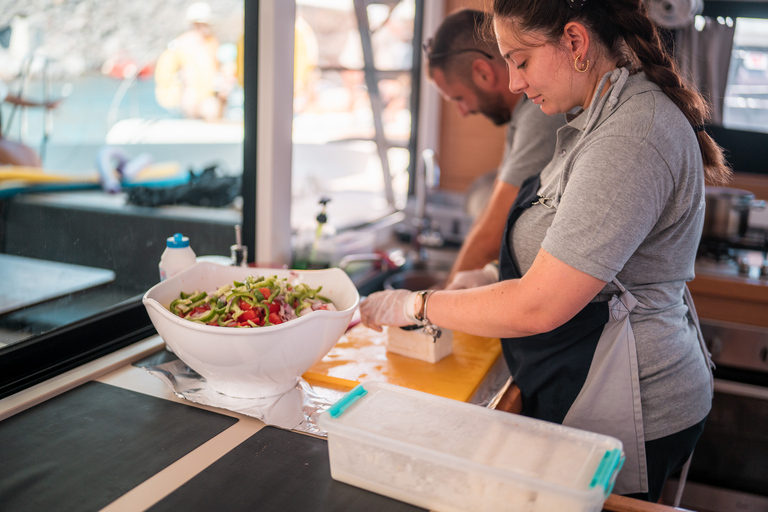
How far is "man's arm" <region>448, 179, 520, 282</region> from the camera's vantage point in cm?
155

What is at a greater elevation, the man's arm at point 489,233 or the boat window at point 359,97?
the boat window at point 359,97

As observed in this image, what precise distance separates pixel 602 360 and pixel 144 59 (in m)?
1.67

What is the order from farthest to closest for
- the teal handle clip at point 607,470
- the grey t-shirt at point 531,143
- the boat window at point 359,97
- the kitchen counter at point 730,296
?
1. the boat window at point 359,97
2. the kitchen counter at point 730,296
3. the grey t-shirt at point 531,143
4. the teal handle clip at point 607,470

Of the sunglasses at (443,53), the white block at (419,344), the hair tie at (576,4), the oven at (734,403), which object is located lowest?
the oven at (734,403)

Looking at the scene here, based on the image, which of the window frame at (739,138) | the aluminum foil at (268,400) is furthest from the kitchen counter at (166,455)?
the window frame at (739,138)

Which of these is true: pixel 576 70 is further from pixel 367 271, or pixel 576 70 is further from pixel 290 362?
pixel 367 271

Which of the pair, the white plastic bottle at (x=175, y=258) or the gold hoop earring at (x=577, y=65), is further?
the white plastic bottle at (x=175, y=258)

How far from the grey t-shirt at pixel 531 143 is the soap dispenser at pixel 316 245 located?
1.99 ft

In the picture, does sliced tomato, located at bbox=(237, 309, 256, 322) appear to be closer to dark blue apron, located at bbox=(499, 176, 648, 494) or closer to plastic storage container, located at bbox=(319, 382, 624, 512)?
plastic storage container, located at bbox=(319, 382, 624, 512)

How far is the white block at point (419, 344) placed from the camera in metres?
1.29

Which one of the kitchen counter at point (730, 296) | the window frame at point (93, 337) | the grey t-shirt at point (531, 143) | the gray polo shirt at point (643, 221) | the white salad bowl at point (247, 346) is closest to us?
the gray polo shirt at point (643, 221)

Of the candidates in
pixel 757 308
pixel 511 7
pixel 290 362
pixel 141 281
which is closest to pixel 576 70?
pixel 511 7

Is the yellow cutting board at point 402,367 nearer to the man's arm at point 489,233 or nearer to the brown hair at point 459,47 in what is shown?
the man's arm at point 489,233

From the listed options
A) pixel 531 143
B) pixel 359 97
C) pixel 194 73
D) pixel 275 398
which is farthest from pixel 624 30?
pixel 359 97
